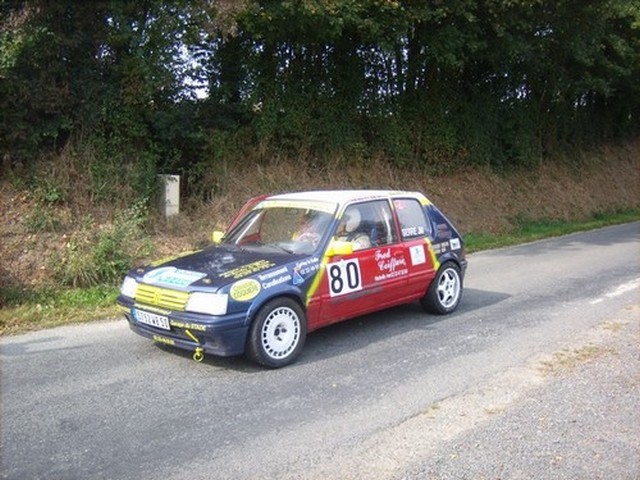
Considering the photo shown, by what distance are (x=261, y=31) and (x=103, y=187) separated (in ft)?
15.4

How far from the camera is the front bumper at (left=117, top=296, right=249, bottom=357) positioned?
496 centimetres

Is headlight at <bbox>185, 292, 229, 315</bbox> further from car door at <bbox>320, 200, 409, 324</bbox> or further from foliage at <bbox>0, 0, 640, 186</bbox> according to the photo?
foliage at <bbox>0, 0, 640, 186</bbox>

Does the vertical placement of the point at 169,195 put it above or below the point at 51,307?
above

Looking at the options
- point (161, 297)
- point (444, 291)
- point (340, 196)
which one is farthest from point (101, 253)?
point (444, 291)

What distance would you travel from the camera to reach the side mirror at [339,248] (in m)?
5.79

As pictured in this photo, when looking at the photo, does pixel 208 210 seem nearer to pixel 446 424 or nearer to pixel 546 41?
pixel 446 424

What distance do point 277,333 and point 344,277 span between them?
0.98 meters

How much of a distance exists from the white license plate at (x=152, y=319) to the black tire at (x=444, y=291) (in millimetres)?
3322

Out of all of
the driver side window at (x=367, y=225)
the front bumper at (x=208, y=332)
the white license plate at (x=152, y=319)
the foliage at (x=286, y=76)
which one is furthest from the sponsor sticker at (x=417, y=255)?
the foliage at (x=286, y=76)

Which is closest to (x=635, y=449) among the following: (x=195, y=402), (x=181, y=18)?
(x=195, y=402)

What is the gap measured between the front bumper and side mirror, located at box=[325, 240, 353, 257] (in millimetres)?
1222

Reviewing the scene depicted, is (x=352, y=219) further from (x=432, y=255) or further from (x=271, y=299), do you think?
(x=271, y=299)

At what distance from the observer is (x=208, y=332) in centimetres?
496

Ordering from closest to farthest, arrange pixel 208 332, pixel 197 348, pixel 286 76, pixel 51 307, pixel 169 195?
pixel 208 332 < pixel 197 348 < pixel 51 307 < pixel 169 195 < pixel 286 76
